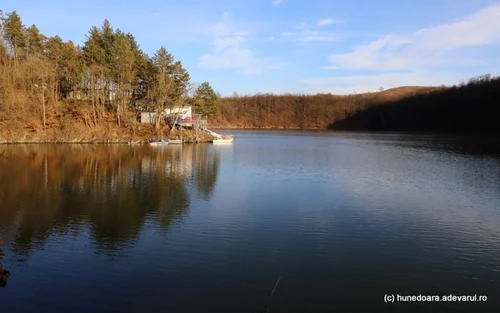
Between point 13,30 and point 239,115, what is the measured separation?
98993 mm

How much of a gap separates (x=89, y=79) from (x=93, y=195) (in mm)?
36291

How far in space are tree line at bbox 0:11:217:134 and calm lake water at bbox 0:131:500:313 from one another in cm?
2670

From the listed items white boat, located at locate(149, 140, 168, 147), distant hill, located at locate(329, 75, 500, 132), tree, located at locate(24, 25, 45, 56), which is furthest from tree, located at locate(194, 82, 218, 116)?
distant hill, located at locate(329, 75, 500, 132)

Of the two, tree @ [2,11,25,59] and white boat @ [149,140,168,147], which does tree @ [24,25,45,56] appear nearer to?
tree @ [2,11,25,59]

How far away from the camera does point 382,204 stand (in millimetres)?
16641

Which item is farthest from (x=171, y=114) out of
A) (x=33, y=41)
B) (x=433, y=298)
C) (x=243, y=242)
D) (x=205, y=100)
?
(x=433, y=298)

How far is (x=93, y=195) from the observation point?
17.5 m

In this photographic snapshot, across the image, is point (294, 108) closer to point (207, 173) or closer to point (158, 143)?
point (158, 143)

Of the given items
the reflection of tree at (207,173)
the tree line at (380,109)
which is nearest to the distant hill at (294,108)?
the tree line at (380,109)

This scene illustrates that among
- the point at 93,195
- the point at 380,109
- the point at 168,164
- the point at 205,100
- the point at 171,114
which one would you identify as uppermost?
the point at 380,109

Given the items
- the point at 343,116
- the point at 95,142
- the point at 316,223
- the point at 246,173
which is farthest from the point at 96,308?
the point at 343,116

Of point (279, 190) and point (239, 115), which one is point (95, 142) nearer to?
point (279, 190)

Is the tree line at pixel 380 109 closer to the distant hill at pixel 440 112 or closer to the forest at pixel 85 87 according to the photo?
the distant hill at pixel 440 112

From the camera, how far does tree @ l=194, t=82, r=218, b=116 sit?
52.7m
